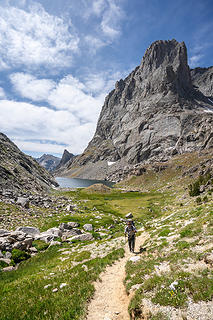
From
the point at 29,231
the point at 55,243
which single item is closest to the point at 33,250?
the point at 55,243

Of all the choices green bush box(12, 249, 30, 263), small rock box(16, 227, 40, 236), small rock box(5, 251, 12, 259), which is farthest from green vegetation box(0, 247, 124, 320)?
small rock box(16, 227, 40, 236)

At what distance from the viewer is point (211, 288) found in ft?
20.1

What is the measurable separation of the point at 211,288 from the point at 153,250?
6825 mm

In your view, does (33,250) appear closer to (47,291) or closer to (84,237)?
(84,237)

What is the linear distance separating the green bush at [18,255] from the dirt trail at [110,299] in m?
8.86

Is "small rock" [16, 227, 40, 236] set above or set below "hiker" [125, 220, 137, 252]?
below

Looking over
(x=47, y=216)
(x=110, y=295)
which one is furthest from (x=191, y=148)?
(x=110, y=295)

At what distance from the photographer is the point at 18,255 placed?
15016 millimetres

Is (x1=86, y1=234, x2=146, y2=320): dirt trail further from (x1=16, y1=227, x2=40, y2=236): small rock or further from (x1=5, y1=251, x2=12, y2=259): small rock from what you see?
(x1=16, y1=227, x2=40, y2=236): small rock

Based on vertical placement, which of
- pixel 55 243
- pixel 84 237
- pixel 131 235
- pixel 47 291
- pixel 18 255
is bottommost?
pixel 84 237

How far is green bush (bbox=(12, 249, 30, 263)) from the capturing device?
14.7m

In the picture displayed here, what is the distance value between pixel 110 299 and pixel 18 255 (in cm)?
1100

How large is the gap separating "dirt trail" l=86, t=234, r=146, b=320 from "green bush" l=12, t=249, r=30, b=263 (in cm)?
886

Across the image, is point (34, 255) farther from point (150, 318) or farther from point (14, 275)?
point (150, 318)
